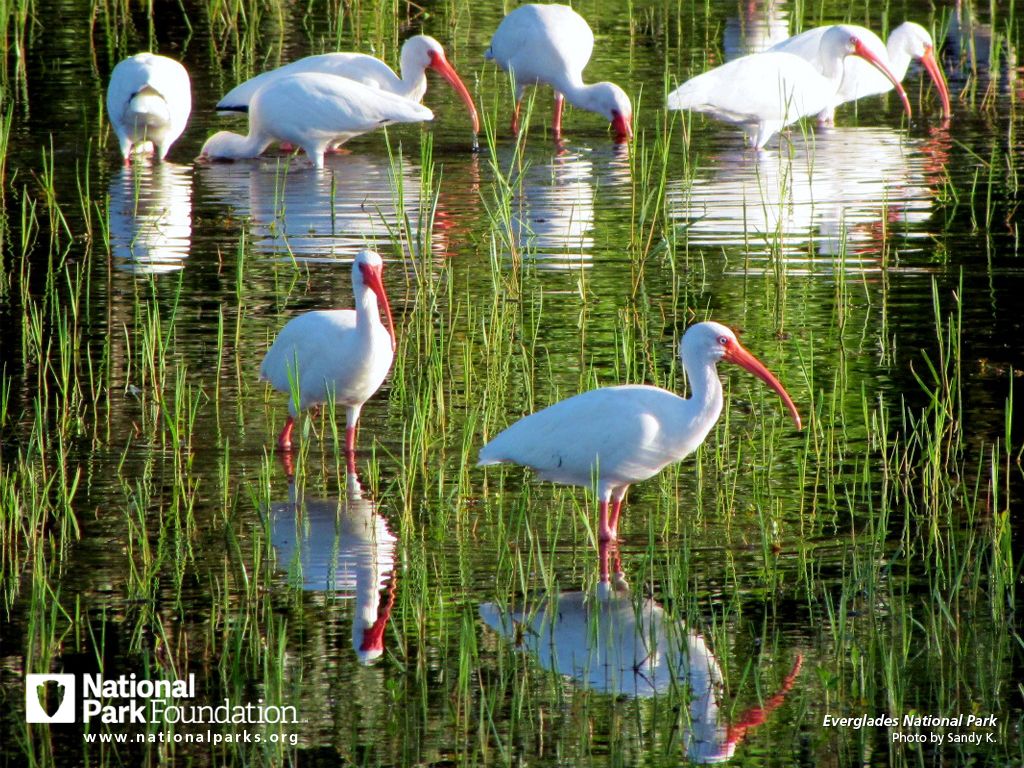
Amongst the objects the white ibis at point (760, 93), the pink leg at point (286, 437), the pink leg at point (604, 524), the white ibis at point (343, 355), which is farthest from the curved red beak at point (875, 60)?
the pink leg at point (604, 524)

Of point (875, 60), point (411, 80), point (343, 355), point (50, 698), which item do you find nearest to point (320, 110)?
point (411, 80)

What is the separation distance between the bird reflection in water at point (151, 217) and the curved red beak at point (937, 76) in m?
5.92

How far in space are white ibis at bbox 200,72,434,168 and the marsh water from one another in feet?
1.13

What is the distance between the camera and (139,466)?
6934 millimetres

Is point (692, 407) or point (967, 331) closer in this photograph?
point (692, 407)

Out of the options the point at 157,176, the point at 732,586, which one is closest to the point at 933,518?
the point at 732,586

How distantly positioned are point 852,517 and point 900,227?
484 cm

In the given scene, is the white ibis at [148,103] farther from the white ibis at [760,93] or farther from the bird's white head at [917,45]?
the bird's white head at [917,45]

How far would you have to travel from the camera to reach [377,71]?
43.0 ft

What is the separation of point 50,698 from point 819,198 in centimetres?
732

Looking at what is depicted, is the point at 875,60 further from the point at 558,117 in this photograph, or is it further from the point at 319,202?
the point at 319,202

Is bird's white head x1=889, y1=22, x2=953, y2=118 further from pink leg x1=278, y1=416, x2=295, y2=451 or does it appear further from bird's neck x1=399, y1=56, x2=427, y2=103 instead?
pink leg x1=278, y1=416, x2=295, y2=451

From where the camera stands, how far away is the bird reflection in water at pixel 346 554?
18.4 ft

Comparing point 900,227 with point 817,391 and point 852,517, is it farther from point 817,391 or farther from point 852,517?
point 852,517
